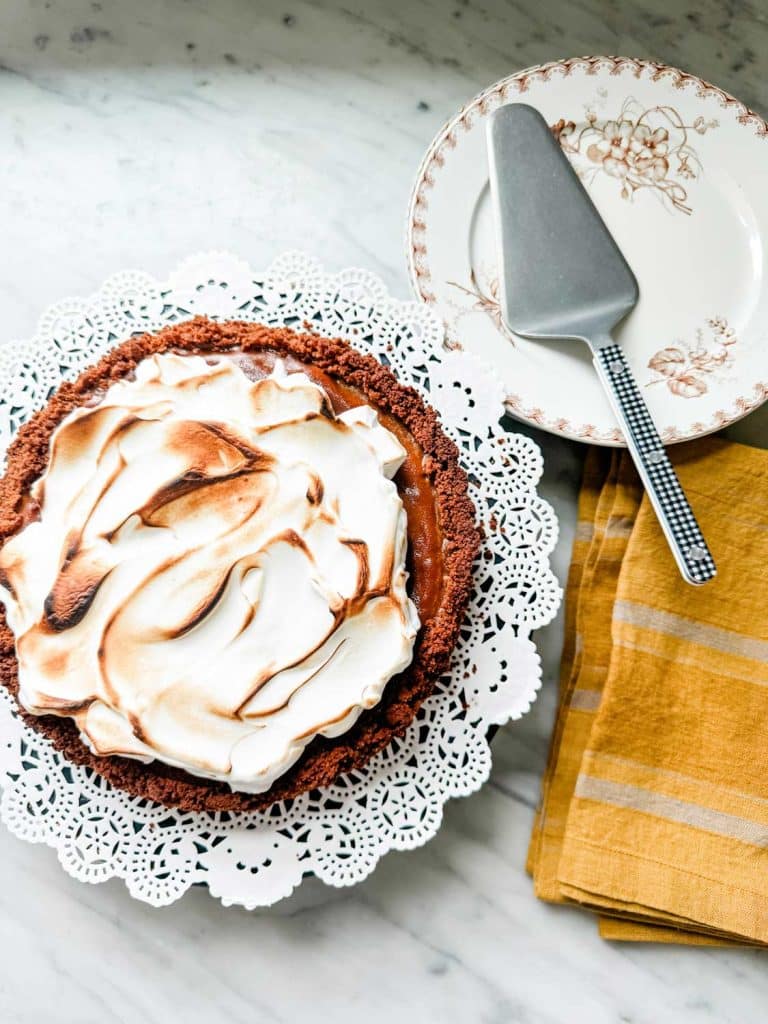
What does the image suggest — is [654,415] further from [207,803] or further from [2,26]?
[2,26]

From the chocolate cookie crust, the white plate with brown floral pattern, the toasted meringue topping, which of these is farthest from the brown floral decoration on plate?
the toasted meringue topping

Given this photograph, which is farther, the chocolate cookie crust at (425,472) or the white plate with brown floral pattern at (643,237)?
the white plate with brown floral pattern at (643,237)

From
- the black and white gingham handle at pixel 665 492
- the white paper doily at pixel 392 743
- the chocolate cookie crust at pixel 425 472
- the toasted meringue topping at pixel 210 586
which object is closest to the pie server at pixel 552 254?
the black and white gingham handle at pixel 665 492

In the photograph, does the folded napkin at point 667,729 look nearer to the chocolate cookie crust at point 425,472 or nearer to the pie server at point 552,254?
the pie server at point 552,254

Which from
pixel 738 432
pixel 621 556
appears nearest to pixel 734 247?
pixel 738 432

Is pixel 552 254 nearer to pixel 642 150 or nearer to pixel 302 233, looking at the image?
pixel 642 150

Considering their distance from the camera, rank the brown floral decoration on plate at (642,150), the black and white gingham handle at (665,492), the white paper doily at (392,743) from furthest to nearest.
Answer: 1. the brown floral decoration on plate at (642,150)
2. the black and white gingham handle at (665,492)
3. the white paper doily at (392,743)

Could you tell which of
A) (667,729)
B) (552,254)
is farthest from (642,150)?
Result: (667,729)
